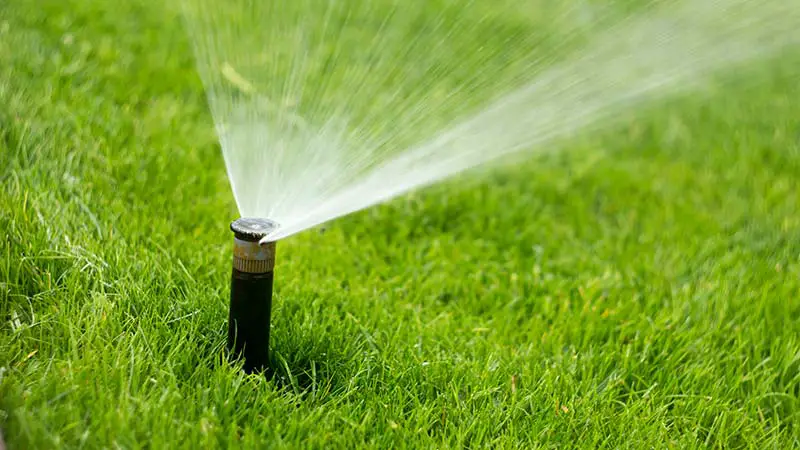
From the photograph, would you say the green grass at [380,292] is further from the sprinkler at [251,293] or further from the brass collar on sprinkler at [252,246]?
the brass collar on sprinkler at [252,246]

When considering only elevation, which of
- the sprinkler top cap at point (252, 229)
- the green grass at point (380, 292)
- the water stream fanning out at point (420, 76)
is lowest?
the green grass at point (380, 292)

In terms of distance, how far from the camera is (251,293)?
1982mm

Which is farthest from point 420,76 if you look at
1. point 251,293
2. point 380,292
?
point 251,293

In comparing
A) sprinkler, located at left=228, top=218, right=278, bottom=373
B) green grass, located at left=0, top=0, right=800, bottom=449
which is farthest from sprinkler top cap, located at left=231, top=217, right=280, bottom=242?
green grass, located at left=0, top=0, right=800, bottom=449

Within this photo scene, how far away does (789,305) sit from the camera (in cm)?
289

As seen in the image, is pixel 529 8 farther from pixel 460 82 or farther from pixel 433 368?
pixel 433 368

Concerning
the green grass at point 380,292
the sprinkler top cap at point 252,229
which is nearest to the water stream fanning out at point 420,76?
the sprinkler top cap at point 252,229

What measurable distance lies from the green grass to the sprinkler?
68mm

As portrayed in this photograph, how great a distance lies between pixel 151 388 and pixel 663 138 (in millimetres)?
3284

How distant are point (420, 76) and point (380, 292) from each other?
219 cm

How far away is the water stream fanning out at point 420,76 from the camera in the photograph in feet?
8.14

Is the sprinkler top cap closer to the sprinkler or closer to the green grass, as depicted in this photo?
the sprinkler

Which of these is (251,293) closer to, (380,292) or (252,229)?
(252,229)

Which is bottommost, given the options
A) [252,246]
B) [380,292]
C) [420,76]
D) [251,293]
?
[380,292]
